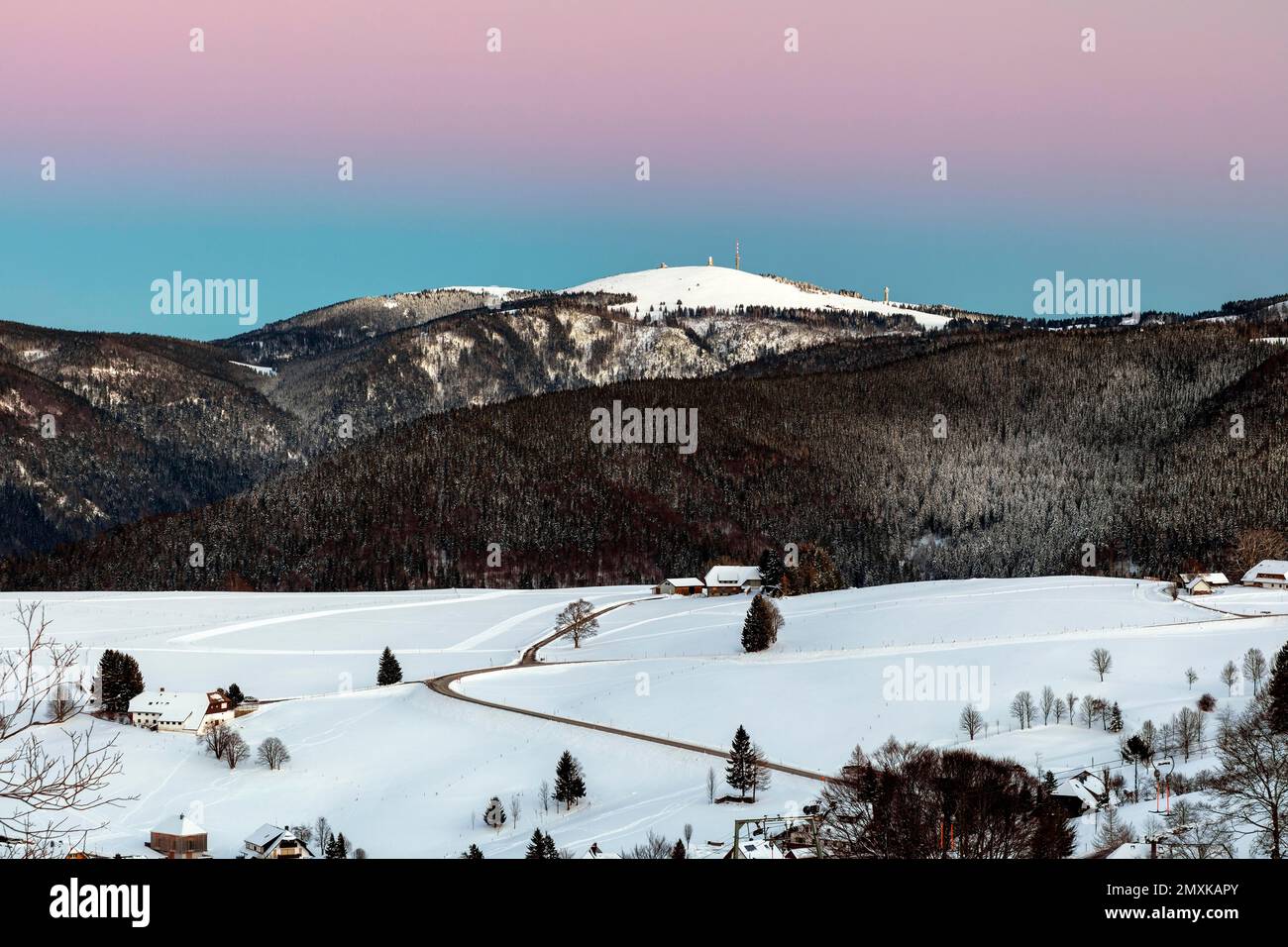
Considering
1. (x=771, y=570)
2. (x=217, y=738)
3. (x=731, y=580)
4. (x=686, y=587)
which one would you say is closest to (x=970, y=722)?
(x=217, y=738)

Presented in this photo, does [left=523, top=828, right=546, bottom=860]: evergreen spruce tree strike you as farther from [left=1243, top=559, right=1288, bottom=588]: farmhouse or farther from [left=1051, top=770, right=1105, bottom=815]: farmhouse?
[left=1243, top=559, right=1288, bottom=588]: farmhouse

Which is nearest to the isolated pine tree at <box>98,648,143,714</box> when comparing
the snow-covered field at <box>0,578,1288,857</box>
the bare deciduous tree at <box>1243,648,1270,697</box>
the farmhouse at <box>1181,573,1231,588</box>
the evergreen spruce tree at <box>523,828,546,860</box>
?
the snow-covered field at <box>0,578,1288,857</box>

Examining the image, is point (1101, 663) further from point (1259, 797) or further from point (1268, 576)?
point (1259, 797)

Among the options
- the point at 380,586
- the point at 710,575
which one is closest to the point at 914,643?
the point at 710,575

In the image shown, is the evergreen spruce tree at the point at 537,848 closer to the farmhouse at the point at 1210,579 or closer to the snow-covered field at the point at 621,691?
the snow-covered field at the point at 621,691
